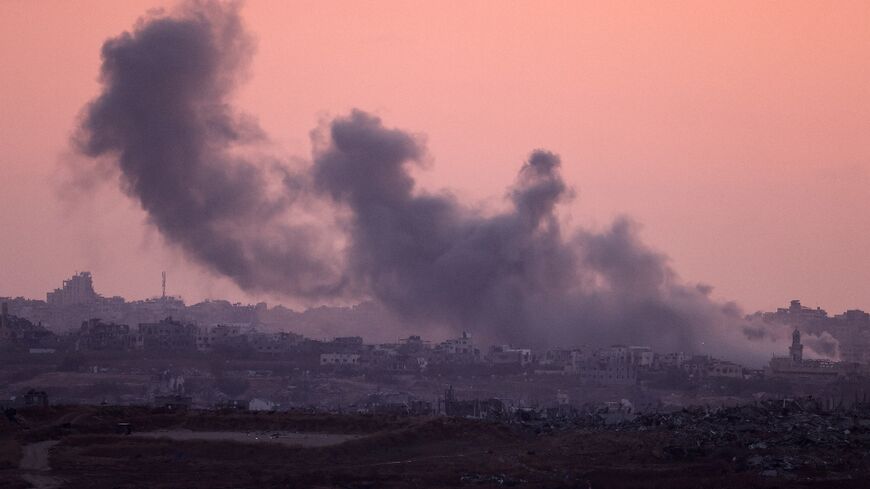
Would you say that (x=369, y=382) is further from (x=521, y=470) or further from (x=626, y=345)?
(x=521, y=470)

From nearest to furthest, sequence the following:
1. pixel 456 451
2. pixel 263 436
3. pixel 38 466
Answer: pixel 38 466 → pixel 456 451 → pixel 263 436

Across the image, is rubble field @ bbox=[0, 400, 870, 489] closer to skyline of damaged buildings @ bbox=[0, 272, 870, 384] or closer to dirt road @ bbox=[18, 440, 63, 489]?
dirt road @ bbox=[18, 440, 63, 489]

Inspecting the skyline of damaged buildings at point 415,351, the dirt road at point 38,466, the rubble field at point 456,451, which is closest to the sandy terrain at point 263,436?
the rubble field at point 456,451

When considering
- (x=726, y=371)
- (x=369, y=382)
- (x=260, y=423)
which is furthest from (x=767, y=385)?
(x=260, y=423)

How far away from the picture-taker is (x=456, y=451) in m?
42.0

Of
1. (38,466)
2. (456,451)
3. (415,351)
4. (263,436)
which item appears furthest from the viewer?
(415,351)

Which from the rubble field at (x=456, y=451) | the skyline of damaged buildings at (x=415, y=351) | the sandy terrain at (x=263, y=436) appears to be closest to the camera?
the rubble field at (x=456, y=451)

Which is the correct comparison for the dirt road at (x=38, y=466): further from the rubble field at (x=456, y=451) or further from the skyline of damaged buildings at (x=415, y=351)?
the skyline of damaged buildings at (x=415, y=351)

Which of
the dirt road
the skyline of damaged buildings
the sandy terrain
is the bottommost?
the dirt road

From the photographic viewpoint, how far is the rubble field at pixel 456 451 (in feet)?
121

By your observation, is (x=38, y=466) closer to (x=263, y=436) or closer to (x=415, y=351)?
(x=263, y=436)

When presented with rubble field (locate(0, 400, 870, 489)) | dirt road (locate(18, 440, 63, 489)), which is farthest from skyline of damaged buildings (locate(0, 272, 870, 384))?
dirt road (locate(18, 440, 63, 489))

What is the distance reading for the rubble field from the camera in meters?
36.9

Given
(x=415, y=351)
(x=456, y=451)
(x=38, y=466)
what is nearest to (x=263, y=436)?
(x=456, y=451)
